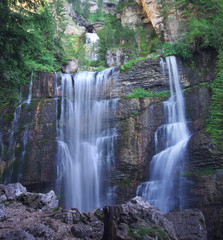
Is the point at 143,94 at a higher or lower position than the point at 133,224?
higher

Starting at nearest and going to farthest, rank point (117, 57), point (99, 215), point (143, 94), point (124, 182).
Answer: point (99, 215)
point (124, 182)
point (143, 94)
point (117, 57)

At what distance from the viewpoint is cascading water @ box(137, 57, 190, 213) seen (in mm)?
9445

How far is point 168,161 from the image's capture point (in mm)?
10367

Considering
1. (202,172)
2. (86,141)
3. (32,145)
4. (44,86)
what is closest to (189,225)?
(202,172)

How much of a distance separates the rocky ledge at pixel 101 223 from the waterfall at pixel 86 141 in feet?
11.1

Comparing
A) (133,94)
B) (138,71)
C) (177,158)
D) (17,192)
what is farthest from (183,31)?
(17,192)

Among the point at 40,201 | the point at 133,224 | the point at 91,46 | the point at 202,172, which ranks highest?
the point at 91,46

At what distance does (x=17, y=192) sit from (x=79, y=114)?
6.54 m

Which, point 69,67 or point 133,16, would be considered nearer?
point 69,67

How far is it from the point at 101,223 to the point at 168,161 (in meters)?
4.91

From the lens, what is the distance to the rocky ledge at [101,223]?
4742mm

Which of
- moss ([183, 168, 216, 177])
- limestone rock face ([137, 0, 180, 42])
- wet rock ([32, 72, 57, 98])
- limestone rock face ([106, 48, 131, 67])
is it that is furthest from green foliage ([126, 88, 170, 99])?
limestone rock face ([137, 0, 180, 42])

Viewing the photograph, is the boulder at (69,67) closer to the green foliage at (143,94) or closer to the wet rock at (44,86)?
the wet rock at (44,86)

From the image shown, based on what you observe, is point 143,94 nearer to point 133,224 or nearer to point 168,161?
point 168,161
